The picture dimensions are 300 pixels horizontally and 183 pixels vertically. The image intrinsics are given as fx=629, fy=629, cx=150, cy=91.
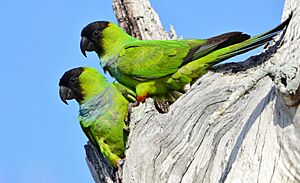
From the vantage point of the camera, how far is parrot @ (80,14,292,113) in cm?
508

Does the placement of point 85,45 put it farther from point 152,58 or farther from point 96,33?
point 152,58

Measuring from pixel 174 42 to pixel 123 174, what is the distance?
4.59ft

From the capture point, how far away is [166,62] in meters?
5.35

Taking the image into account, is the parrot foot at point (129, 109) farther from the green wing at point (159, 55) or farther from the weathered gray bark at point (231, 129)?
the weathered gray bark at point (231, 129)

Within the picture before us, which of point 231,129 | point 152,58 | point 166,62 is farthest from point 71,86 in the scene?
point 231,129

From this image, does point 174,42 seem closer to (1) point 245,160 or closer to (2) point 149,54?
(2) point 149,54

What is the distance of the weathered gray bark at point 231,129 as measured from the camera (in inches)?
116

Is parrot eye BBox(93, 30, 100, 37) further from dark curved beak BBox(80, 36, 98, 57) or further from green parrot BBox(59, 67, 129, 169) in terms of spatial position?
green parrot BBox(59, 67, 129, 169)

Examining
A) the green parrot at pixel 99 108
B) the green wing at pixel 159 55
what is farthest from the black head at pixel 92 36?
the green wing at pixel 159 55

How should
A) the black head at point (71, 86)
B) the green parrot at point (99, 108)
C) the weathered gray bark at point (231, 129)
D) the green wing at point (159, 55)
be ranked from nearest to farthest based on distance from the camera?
the weathered gray bark at point (231, 129)
the green wing at point (159, 55)
the green parrot at point (99, 108)
the black head at point (71, 86)

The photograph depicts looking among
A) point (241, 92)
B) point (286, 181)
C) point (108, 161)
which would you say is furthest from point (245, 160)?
point (108, 161)

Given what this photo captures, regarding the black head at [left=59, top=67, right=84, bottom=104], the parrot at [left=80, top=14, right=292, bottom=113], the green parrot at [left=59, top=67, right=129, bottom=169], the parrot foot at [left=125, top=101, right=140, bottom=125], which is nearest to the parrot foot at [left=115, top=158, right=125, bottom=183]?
the green parrot at [left=59, top=67, right=129, bottom=169]

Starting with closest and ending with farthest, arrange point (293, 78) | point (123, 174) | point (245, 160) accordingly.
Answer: point (293, 78) < point (245, 160) < point (123, 174)

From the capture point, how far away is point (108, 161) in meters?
5.33
